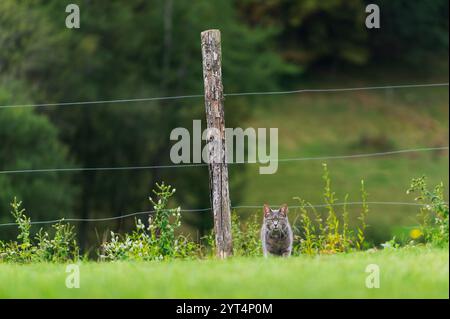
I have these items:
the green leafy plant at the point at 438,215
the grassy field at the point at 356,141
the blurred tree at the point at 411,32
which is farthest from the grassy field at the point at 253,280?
the blurred tree at the point at 411,32

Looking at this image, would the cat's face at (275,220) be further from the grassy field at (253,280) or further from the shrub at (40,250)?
the shrub at (40,250)

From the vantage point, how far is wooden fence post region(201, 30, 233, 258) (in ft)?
46.0

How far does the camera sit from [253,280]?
36.5 feet

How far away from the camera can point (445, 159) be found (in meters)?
55.9

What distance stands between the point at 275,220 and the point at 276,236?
21cm

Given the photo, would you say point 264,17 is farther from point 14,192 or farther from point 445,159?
point 14,192

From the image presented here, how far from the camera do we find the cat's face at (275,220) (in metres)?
14.2

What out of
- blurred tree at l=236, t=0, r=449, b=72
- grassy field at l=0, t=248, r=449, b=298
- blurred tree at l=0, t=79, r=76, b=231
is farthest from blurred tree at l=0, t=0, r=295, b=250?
grassy field at l=0, t=248, r=449, b=298

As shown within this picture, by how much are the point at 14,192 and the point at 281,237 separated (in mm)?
24504

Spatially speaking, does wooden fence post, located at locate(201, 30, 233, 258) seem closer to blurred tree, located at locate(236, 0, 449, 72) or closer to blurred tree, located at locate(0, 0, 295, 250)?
blurred tree, located at locate(0, 0, 295, 250)

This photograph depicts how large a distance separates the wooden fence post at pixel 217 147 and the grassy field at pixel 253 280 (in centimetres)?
163

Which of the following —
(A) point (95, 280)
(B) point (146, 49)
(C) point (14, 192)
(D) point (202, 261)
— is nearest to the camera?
(A) point (95, 280)

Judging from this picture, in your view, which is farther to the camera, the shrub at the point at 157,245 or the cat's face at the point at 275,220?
the cat's face at the point at 275,220
